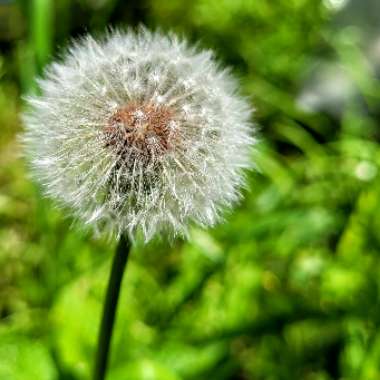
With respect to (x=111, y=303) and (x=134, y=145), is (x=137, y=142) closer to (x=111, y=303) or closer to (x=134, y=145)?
(x=134, y=145)

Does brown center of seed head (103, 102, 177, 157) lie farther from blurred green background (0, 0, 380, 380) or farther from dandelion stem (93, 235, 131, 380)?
blurred green background (0, 0, 380, 380)

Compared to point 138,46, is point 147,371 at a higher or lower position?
lower

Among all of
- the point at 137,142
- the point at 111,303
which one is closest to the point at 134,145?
the point at 137,142

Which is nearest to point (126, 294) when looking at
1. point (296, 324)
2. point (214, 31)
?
point (296, 324)

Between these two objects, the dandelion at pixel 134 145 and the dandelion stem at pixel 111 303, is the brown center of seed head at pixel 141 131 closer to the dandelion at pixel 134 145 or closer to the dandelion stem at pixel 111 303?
the dandelion at pixel 134 145

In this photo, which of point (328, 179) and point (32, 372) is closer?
point (32, 372)

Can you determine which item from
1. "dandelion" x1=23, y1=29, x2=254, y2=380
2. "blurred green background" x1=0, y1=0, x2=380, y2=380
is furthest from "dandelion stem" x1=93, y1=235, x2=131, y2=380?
"blurred green background" x1=0, y1=0, x2=380, y2=380

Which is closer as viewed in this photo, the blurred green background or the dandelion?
the dandelion

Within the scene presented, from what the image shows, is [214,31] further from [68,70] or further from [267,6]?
[68,70]
